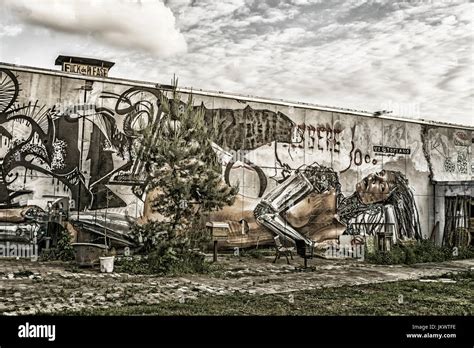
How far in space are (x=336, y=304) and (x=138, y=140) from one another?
6.14 metres

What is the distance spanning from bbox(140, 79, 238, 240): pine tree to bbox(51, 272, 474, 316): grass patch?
3003 mm

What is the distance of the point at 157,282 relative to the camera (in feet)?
25.5

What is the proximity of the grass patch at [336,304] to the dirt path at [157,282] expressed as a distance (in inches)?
17.3

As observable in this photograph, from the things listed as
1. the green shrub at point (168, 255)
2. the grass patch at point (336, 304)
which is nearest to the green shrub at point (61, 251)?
the green shrub at point (168, 255)

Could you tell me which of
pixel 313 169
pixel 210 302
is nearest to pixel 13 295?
pixel 210 302

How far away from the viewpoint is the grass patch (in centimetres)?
548

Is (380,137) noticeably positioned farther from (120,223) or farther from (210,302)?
(210,302)

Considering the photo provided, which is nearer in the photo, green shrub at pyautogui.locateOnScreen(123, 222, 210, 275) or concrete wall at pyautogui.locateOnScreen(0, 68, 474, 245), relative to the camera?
green shrub at pyautogui.locateOnScreen(123, 222, 210, 275)

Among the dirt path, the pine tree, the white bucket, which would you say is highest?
the pine tree

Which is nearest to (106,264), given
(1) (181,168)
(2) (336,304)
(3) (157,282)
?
(3) (157,282)

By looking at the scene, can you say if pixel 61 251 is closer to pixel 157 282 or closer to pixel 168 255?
pixel 168 255

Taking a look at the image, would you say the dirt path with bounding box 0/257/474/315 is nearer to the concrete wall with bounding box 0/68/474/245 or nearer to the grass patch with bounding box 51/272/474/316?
the grass patch with bounding box 51/272/474/316

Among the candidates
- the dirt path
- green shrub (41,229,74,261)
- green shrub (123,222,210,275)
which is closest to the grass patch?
the dirt path

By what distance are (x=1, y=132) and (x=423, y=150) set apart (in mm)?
12267
